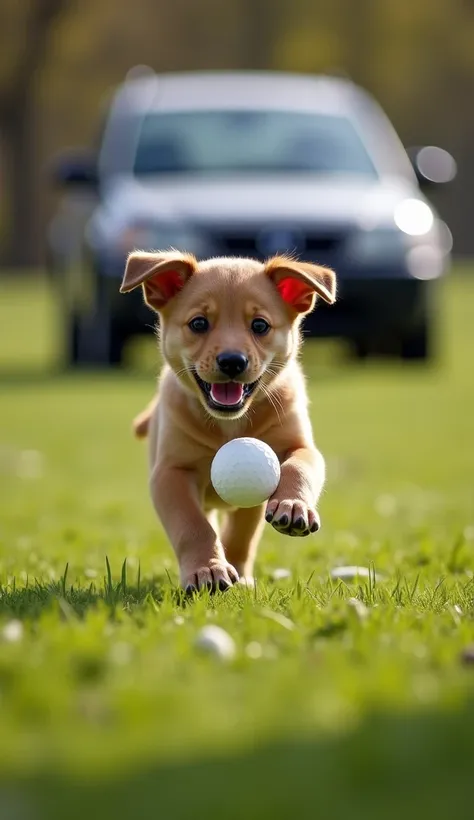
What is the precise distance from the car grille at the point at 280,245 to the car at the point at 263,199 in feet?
0.04

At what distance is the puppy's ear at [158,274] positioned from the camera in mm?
5160

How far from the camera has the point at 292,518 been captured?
177 inches

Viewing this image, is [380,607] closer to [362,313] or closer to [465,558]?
[465,558]

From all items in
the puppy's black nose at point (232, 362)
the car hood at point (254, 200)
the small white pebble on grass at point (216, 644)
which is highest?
the puppy's black nose at point (232, 362)

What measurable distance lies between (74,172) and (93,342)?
162 cm

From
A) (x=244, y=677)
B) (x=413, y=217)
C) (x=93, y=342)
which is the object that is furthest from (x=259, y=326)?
(x=93, y=342)

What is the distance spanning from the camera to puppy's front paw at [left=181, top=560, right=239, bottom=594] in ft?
15.3

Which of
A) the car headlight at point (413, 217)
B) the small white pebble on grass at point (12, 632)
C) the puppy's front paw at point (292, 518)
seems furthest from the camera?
the car headlight at point (413, 217)

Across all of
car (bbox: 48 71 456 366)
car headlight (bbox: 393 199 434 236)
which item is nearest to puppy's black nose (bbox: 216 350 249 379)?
car (bbox: 48 71 456 366)

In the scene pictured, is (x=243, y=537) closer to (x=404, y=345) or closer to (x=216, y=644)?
(x=216, y=644)

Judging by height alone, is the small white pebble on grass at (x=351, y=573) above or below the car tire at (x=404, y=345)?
above

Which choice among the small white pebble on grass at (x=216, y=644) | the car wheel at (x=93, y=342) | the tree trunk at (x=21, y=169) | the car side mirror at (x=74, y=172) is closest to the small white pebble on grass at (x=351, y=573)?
the small white pebble on grass at (x=216, y=644)

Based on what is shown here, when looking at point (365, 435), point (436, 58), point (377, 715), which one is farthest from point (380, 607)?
point (436, 58)

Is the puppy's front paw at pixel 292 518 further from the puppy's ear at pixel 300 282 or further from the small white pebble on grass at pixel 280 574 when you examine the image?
the puppy's ear at pixel 300 282
